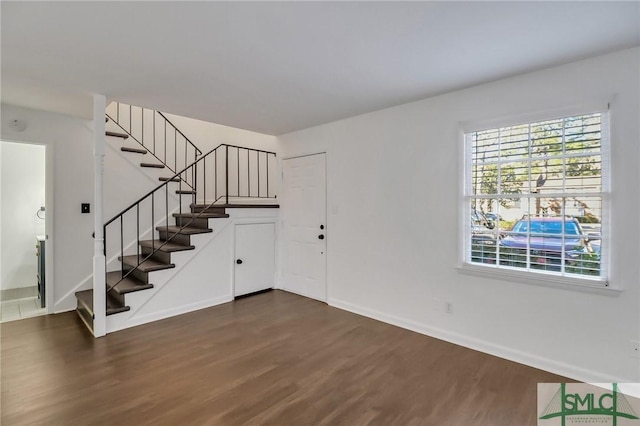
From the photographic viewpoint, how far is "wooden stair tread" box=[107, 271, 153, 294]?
3435 millimetres

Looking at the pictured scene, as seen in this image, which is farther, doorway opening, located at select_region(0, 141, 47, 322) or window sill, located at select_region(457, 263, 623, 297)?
doorway opening, located at select_region(0, 141, 47, 322)

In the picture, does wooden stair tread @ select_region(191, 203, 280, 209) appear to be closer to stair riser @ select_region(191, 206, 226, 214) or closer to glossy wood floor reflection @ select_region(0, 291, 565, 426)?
stair riser @ select_region(191, 206, 226, 214)

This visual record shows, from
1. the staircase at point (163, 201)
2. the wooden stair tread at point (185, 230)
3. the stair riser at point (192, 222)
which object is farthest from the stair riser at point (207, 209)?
the wooden stair tread at point (185, 230)

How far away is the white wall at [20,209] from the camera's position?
14.9 ft

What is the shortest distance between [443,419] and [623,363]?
147 cm

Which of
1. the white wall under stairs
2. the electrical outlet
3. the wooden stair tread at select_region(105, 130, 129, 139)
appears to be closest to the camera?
the electrical outlet

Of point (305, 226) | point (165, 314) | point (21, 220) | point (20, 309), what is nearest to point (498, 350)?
point (305, 226)

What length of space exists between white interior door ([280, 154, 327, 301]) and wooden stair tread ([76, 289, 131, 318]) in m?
2.23

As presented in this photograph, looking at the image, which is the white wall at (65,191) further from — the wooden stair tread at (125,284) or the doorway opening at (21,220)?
the doorway opening at (21,220)

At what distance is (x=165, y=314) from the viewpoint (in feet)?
12.3

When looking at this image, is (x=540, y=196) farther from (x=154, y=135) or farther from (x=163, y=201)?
(x=154, y=135)

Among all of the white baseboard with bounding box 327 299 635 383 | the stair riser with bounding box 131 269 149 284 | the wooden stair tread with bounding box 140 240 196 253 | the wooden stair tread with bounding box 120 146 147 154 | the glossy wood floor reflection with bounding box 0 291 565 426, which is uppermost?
the wooden stair tread with bounding box 120 146 147 154

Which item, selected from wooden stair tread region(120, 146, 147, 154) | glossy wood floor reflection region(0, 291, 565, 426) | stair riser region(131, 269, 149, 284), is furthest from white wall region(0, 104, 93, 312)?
stair riser region(131, 269, 149, 284)

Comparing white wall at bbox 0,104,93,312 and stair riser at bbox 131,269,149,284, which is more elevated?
white wall at bbox 0,104,93,312
